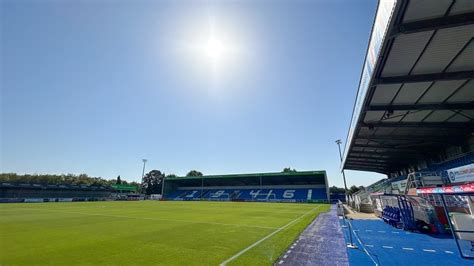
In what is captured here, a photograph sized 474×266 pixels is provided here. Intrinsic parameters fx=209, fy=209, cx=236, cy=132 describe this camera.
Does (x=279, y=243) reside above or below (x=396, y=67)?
below

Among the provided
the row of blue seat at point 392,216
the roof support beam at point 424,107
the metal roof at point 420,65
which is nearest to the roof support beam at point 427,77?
the metal roof at point 420,65

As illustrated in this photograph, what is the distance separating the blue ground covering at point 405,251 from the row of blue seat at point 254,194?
45743 mm

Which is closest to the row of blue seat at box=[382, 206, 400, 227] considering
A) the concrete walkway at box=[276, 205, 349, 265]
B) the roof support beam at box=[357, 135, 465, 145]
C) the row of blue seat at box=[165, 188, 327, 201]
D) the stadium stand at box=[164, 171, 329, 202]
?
the concrete walkway at box=[276, 205, 349, 265]

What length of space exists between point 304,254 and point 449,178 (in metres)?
14.4

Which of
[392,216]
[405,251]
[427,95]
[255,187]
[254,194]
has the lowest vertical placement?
[405,251]

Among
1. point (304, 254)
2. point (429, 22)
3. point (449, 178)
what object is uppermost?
point (429, 22)

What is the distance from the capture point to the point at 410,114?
13.8 metres

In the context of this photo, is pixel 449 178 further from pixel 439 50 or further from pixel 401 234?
pixel 439 50

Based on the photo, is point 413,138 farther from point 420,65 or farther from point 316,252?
point 316,252

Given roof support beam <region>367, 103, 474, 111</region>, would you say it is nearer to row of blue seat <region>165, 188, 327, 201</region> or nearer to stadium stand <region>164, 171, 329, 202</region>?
stadium stand <region>164, 171, 329, 202</region>

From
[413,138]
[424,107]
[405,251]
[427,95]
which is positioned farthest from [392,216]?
[413,138]

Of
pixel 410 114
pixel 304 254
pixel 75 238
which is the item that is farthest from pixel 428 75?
pixel 75 238

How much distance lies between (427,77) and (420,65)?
1010mm

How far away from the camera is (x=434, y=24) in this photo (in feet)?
20.1
